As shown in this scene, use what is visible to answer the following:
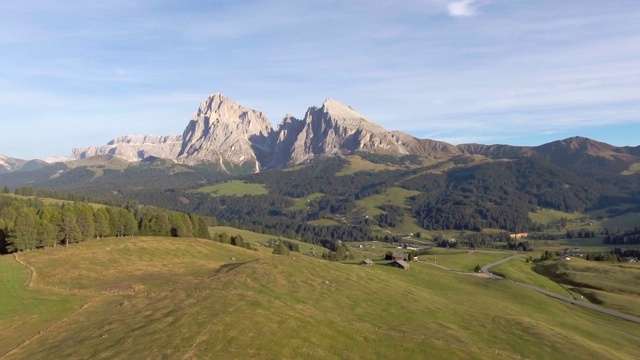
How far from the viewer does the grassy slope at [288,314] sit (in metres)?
50.2

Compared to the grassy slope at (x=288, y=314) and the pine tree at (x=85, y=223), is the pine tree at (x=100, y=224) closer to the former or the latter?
the pine tree at (x=85, y=223)

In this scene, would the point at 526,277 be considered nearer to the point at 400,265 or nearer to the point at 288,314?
the point at 400,265

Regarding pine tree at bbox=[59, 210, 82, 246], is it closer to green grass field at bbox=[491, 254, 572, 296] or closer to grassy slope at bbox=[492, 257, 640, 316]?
green grass field at bbox=[491, 254, 572, 296]

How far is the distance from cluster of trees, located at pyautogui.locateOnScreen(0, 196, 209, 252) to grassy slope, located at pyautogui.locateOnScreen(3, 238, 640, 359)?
622cm

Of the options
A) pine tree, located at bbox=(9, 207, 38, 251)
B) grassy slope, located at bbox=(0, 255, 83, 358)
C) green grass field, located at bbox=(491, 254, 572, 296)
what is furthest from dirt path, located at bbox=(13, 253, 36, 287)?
green grass field, located at bbox=(491, 254, 572, 296)

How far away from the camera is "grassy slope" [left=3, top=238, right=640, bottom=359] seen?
5019cm

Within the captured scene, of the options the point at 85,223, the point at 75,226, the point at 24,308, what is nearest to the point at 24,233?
the point at 75,226

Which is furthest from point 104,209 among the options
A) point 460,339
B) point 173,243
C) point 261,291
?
point 460,339

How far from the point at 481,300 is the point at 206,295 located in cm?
6634

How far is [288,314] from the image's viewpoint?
58.6m

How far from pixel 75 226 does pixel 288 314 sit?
85121mm

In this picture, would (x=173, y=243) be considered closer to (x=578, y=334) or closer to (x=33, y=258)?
(x=33, y=258)

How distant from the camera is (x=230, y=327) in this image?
51469 mm

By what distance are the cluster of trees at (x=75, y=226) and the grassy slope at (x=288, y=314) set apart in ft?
20.4
